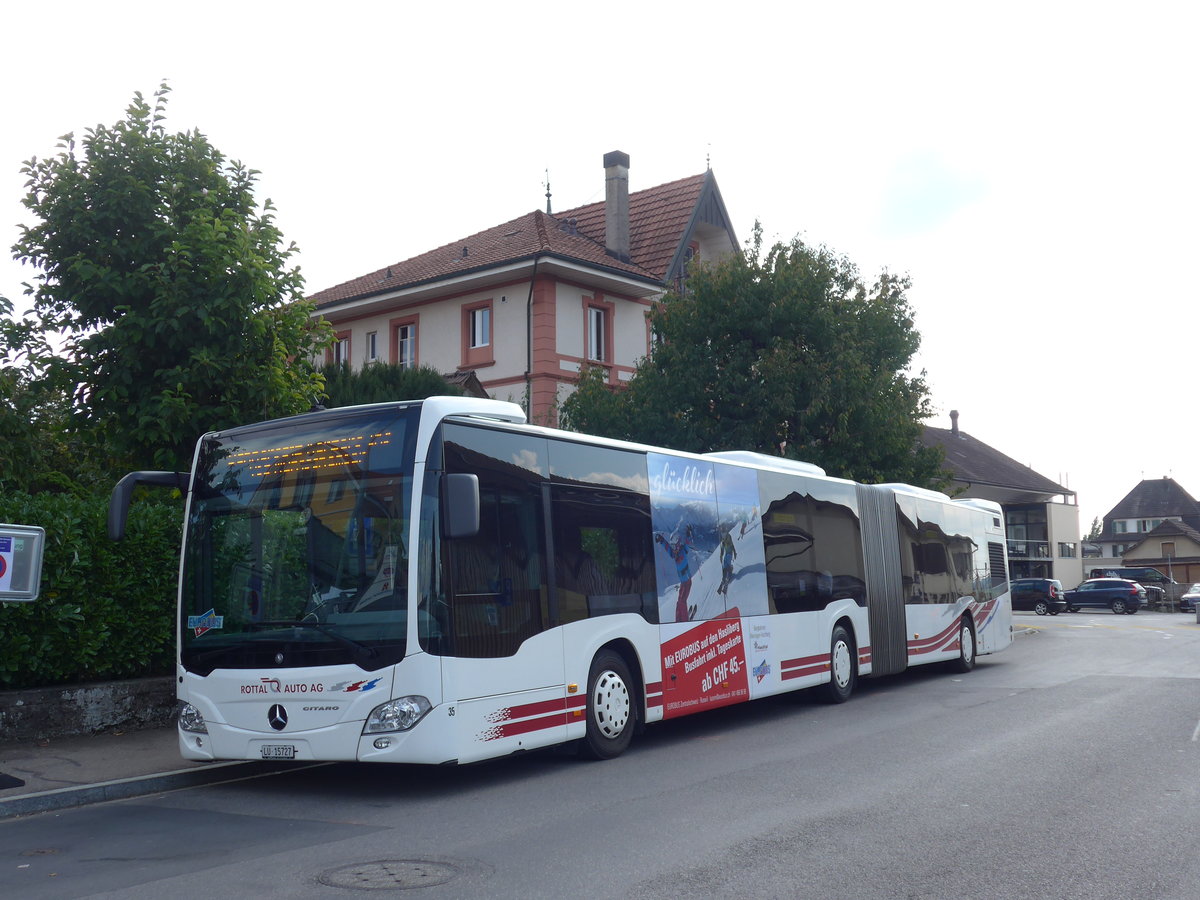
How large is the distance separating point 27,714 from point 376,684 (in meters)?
4.37

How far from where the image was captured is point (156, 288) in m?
13.1

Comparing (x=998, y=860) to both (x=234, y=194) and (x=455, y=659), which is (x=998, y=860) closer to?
(x=455, y=659)

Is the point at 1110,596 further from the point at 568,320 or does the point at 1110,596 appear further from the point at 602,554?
the point at 602,554

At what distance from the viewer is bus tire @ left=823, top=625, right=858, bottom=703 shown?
15.7m

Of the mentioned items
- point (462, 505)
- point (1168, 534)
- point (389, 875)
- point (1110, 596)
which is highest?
point (1168, 534)

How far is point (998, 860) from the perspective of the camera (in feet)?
21.9

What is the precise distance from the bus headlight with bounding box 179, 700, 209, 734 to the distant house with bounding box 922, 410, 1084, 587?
6401 centimetres

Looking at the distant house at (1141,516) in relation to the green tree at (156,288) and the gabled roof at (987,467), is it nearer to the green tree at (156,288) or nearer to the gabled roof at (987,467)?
the gabled roof at (987,467)

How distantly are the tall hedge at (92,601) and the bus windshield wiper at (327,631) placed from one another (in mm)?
3178

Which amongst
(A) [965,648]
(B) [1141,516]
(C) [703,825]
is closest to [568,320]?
(A) [965,648]

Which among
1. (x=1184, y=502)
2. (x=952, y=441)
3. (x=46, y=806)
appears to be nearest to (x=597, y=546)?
(x=46, y=806)

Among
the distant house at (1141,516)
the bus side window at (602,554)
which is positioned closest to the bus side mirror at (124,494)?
the bus side window at (602,554)

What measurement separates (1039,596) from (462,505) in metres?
52.8

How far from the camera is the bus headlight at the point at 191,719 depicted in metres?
9.56
